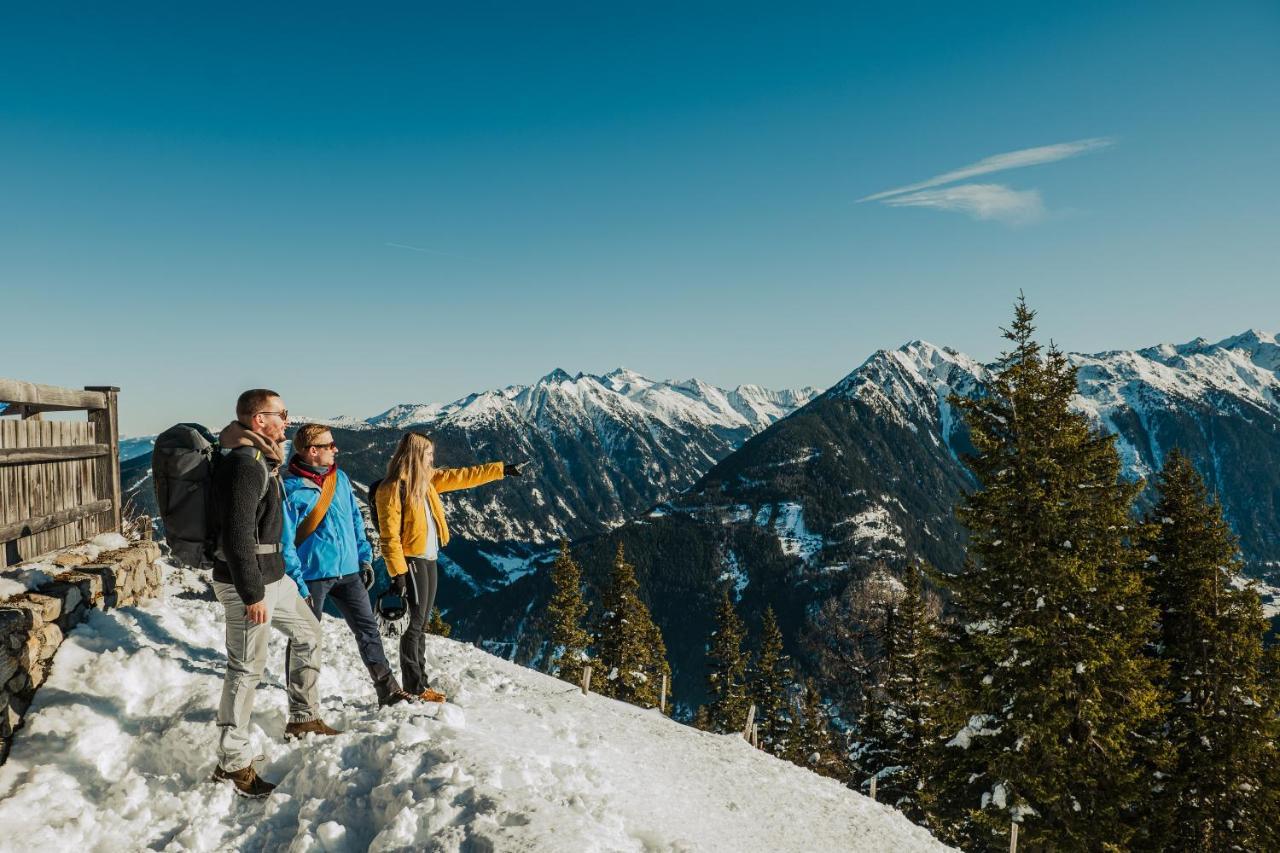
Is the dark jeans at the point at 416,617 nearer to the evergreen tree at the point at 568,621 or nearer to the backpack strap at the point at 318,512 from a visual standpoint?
the backpack strap at the point at 318,512

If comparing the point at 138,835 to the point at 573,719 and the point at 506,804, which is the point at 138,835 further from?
the point at 573,719

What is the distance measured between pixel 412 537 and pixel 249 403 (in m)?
2.22

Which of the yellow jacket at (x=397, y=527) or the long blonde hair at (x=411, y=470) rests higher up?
the long blonde hair at (x=411, y=470)

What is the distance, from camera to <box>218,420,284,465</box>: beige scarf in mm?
5090

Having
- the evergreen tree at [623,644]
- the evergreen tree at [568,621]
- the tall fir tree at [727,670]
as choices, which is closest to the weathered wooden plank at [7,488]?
the evergreen tree at [623,644]

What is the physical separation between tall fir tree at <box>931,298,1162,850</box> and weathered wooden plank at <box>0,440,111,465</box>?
46.8ft

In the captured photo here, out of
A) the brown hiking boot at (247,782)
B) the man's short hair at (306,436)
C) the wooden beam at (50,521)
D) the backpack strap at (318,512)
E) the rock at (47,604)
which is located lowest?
the brown hiking boot at (247,782)

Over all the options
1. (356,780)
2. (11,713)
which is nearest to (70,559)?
(11,713)

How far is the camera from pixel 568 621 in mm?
38625

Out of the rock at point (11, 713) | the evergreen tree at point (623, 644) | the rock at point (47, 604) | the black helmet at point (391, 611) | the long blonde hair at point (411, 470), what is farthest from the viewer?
the evergreen tree at point (623, 644)

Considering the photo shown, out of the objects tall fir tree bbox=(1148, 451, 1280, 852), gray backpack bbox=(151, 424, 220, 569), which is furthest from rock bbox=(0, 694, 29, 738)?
tall fir tree bbox=(1148, 451, 1280, 852)

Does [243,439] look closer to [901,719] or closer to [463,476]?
[463,476]

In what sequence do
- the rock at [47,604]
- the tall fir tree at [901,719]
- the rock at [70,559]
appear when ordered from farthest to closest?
the tall fir tree at [901,719]
the rock at [70,559]
the rock at [47,604]

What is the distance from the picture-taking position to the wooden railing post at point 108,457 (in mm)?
8727
